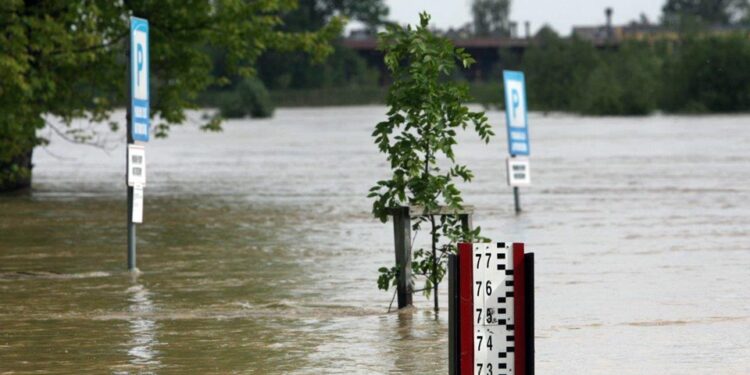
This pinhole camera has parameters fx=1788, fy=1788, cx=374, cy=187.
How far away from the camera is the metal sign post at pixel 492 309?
7.57 metres

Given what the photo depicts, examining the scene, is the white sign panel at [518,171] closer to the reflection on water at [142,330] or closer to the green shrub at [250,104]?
the reflection on water at [142,330]

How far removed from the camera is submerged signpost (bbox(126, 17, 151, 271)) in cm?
1625

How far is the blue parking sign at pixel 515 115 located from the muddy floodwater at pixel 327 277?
924 mm

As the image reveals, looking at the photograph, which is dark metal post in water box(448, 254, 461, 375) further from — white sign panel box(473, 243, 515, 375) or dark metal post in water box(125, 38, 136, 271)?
dark metal post in water box(125, 38, 136, 271)

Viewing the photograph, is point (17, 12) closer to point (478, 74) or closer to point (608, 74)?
point (608, 74)

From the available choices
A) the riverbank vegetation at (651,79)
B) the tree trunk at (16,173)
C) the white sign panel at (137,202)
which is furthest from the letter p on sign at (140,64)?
the riverbank vegetation at (651,79)

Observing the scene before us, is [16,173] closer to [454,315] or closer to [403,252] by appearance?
[403,252]

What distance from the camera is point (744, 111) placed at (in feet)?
344

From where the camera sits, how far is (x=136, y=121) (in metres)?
16.3

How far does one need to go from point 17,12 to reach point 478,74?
170 meters

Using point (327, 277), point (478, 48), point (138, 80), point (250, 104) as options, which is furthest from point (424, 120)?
point (478, 48)

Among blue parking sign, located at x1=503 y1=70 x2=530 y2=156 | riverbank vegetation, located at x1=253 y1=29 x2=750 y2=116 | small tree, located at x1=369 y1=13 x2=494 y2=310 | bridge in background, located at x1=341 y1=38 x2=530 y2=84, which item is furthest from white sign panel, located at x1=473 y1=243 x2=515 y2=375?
bridge in background, located at x1=341 y1=38 x2=530 y2=84

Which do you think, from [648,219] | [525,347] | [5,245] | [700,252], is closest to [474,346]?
[525,347]

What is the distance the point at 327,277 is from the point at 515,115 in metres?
8.63
